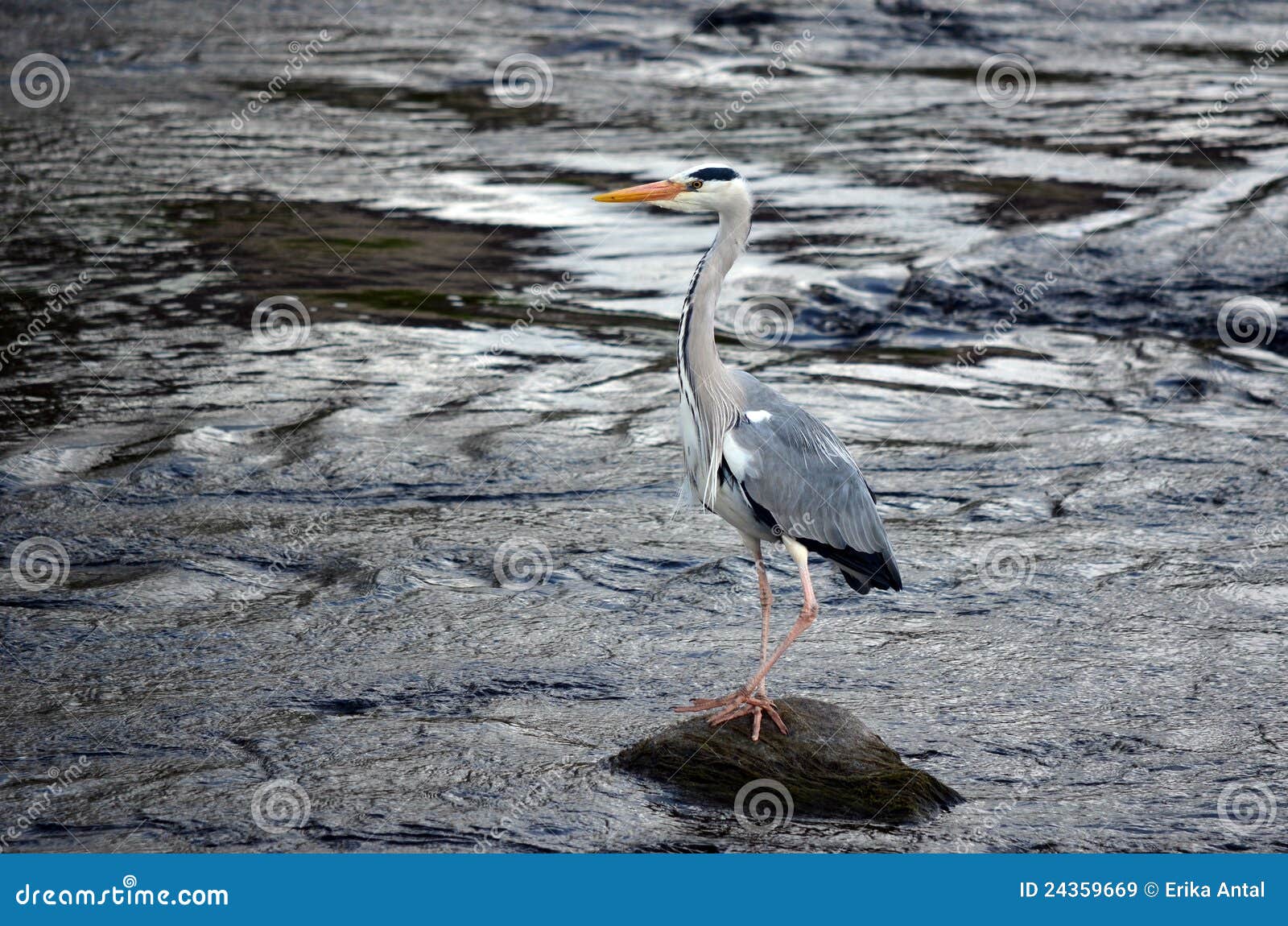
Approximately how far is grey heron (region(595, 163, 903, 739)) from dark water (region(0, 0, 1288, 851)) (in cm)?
70

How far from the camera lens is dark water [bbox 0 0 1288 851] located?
564cm

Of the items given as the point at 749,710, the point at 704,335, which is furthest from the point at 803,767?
the point at 704,335

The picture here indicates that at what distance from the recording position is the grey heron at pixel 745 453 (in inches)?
234

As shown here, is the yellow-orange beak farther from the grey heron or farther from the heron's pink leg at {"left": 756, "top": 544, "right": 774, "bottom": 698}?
the heron's pink leg at {"left": 756, "top": 544, "right": 774, "bottom": 698}

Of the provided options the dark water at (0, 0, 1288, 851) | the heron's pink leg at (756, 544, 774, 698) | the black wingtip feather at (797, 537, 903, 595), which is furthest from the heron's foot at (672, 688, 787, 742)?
the black wingtip feather at (797, 537, 903, 595)

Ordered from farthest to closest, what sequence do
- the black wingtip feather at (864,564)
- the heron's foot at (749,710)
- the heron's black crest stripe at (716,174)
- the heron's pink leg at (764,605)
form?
the black wingtip feather at (864,564)
the heron's black crest stripe at (716,174)
the heron's pink leg at (764,605)
the heron's foot at (749,710)

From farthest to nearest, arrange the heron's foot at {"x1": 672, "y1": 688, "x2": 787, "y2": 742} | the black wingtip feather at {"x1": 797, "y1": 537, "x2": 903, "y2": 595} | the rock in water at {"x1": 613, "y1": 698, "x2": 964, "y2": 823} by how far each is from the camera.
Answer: the black wingtip feather at {"x1": 797, "y1": 537, "x2": 903, "y2": 595}, the heron's foot at {"x1": 672, "y1": 688, "x2": 787, "y2": 742}, the rock in water at {"x1": 613, "y1": 698, "x2": 964, "y2": 823}

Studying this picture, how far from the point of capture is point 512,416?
10078 millimetres

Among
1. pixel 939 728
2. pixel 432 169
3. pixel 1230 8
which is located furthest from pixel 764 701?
pixel 1230 8

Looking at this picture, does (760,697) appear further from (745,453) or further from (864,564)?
(745,453)

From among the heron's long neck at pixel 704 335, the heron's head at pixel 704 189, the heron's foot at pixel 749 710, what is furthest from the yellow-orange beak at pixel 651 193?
the heron's foot at pixel 749 710

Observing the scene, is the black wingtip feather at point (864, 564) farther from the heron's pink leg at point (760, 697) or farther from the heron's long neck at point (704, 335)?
the heron's long neck at point (704, 335)

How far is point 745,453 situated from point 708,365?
0.38 metres

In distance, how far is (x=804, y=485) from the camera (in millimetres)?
6004
